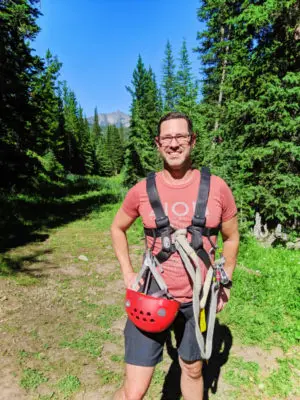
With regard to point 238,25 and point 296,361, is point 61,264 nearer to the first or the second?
point 296,361

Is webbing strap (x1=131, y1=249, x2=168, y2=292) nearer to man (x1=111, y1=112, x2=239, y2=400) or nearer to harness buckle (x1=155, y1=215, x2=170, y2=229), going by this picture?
man (x1=111, y1=112, x2=239, y2=400)

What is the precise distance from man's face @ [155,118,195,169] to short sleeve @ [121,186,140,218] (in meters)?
0.39

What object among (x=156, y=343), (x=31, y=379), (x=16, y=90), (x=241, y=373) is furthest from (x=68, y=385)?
(x=16, y=90)

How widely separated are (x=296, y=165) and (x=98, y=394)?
920 cm

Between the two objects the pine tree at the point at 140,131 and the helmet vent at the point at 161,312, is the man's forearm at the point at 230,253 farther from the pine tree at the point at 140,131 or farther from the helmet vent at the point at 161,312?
the pine tree at the point at 140,131

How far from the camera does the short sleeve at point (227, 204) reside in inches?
91.7

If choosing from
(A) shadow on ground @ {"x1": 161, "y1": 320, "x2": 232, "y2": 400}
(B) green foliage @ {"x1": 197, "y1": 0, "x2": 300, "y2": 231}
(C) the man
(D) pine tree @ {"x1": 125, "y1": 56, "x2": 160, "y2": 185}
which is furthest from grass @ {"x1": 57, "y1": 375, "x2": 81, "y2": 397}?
(D) pine tree @ {"x1": 125, "y1": 56, "x2": 160, "y2": 185}

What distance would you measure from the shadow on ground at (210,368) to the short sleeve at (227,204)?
2.34 metres

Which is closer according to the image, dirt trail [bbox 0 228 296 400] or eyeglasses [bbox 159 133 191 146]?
eyeglasses [bbox 159 133 191 146]

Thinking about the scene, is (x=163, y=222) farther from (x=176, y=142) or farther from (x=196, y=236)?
(x=176, y=142)

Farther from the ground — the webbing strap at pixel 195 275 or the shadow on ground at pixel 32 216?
the webbing strap at pixel 195 275

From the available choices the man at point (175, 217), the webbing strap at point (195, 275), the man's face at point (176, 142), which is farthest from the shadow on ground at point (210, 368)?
the man's face at point (176, 142)

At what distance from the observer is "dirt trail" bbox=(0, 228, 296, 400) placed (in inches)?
142

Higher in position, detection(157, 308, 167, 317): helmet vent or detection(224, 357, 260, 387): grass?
detection(157, 308, 167, 317): helmet vent
